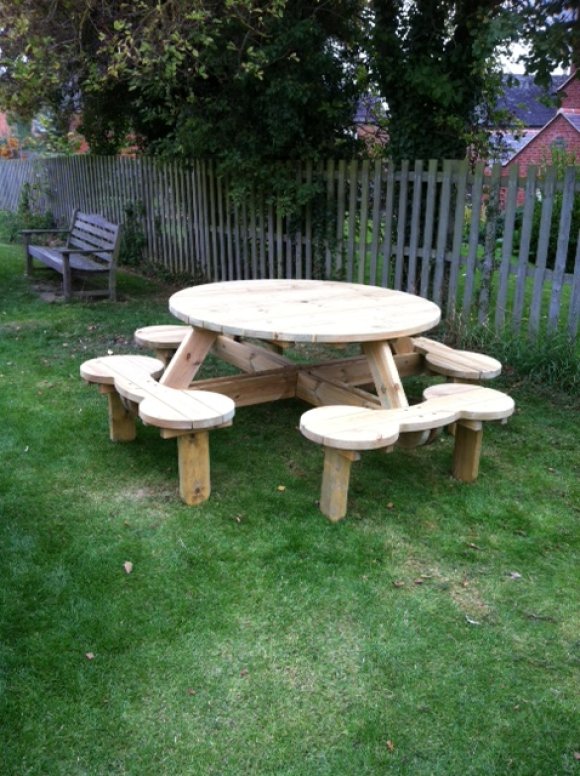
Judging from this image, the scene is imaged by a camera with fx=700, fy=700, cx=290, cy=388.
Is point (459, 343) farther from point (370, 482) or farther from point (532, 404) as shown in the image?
Result: point (370, 482)

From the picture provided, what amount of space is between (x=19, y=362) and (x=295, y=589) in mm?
3861

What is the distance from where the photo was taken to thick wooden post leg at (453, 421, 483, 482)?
3754 mm

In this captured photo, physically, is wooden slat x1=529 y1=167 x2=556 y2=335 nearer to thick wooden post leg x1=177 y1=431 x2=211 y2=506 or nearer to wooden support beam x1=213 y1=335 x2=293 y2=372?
wooden support beam x1=213 y1=335 x2=293 y2=372

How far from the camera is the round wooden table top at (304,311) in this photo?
3467mm

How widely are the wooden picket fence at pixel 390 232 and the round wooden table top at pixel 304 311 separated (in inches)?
63.9

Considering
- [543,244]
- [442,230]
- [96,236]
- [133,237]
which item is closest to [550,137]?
[133,237]

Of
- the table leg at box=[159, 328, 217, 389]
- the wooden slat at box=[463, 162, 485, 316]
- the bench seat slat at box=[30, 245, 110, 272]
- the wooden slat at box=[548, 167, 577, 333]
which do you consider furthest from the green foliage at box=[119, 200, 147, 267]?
the table leg at box=[159, 328, 217, 389]

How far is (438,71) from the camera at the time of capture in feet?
20.4

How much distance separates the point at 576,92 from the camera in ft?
92.9

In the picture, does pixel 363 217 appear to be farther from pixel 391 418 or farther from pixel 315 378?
pixel 391 418

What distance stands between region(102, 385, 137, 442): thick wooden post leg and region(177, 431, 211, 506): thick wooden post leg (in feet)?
2.77

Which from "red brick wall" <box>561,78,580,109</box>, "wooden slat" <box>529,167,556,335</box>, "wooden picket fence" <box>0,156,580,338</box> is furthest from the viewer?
"red brick wall" <box>561,78,580,109</box>

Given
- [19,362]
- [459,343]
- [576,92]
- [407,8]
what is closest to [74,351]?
[19,362]

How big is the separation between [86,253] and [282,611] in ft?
19.9
